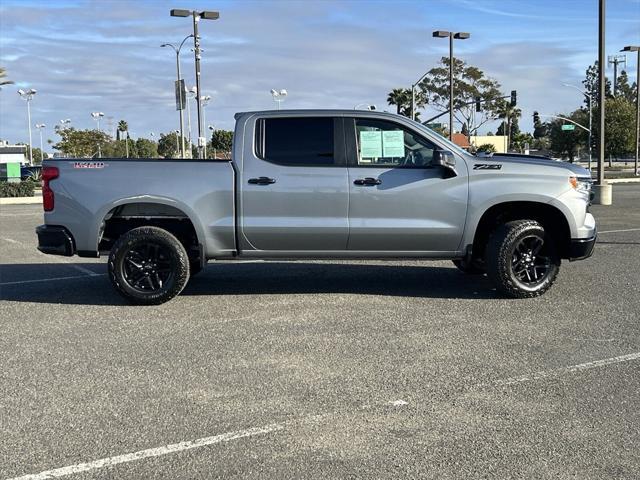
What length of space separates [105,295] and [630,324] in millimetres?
5629

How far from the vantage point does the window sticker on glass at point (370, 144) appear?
274 inches

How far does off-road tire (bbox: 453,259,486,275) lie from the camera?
809 centimetres

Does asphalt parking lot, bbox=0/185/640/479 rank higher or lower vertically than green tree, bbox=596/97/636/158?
lower

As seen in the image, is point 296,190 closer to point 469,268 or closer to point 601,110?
point 469,268

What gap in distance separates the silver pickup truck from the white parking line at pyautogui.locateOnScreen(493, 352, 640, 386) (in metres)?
2.00

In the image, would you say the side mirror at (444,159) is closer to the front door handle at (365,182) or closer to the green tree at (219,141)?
the front door handle at (365,182)

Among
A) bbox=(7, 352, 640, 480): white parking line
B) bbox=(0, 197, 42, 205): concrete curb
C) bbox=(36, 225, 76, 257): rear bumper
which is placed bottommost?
bbox=(7, 352, 640, 480): white parking line

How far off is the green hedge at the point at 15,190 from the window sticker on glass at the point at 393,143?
2708cm

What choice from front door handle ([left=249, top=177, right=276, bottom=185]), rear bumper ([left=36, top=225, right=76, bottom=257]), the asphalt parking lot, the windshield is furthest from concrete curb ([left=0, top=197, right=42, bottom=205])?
the windshield

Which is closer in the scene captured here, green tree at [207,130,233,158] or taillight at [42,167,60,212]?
taillight at [42,167,60,212]

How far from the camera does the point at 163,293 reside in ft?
22.8

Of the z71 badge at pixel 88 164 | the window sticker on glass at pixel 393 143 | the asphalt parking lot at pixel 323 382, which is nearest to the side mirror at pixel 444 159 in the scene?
the window sticker on glass at pixel 393 143

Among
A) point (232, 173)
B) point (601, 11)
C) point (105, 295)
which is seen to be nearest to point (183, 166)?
point (232, 173)

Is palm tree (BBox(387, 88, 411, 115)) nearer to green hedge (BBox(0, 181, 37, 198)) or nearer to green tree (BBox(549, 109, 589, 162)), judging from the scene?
green tree (BBox(549, 109, 589, 162))
